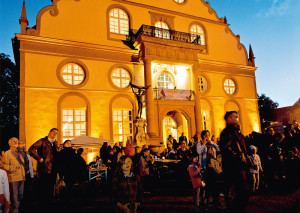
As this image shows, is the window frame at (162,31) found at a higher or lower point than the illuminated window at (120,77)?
higher

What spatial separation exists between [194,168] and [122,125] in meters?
11.4

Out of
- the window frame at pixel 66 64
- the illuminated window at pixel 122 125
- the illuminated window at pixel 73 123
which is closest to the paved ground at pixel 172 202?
the illuminated window at pixel 73 123

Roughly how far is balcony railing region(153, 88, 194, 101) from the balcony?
368 cm

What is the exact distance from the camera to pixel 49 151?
253 inches

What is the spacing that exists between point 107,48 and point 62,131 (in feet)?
20.1

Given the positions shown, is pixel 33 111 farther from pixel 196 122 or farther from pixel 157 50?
pixel 196 122

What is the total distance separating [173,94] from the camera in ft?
55.8

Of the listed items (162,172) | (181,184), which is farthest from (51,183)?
(162,172)

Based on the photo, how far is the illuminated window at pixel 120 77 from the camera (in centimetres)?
1684

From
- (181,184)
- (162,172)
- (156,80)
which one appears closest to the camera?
(181,184)

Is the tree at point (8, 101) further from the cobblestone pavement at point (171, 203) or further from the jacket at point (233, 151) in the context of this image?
the jacket at point (233, 151)

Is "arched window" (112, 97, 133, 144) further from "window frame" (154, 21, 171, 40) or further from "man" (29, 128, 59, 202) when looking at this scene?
"man" (29, 128, 59, 202)

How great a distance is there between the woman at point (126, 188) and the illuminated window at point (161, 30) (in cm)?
1428

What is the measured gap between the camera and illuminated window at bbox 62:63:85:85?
614 inches
